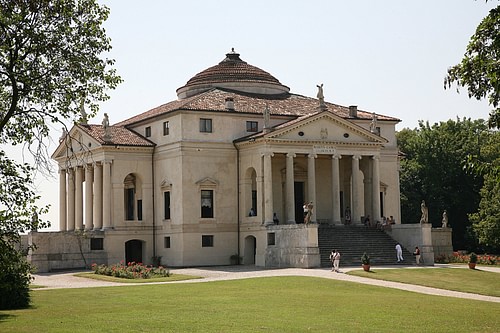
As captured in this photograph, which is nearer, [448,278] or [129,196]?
[448,278]

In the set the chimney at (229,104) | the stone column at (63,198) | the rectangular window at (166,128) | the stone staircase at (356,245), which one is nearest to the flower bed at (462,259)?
the stone staircase at (356,245)

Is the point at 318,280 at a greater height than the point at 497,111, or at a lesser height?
lesser

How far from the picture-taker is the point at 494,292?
4556 cm

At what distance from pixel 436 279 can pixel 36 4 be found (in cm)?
3164

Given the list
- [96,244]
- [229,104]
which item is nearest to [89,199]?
[96,244]

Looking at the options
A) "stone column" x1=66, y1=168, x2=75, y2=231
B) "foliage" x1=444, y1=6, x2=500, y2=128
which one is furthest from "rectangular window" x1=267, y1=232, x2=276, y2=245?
"foliage" x1=444, y1=6, x2=500, y2=128

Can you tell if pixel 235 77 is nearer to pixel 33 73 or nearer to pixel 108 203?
pixel 108 203

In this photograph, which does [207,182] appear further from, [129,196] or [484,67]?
[484,67]

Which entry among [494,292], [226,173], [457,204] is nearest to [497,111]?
[494,292]

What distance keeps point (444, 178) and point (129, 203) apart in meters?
33.4

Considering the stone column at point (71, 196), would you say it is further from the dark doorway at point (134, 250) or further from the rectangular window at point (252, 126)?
the rectangular window at point (252, 126)

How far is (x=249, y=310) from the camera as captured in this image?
3275 cm

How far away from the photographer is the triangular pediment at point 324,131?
2516 inches

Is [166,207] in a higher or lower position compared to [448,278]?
higher
